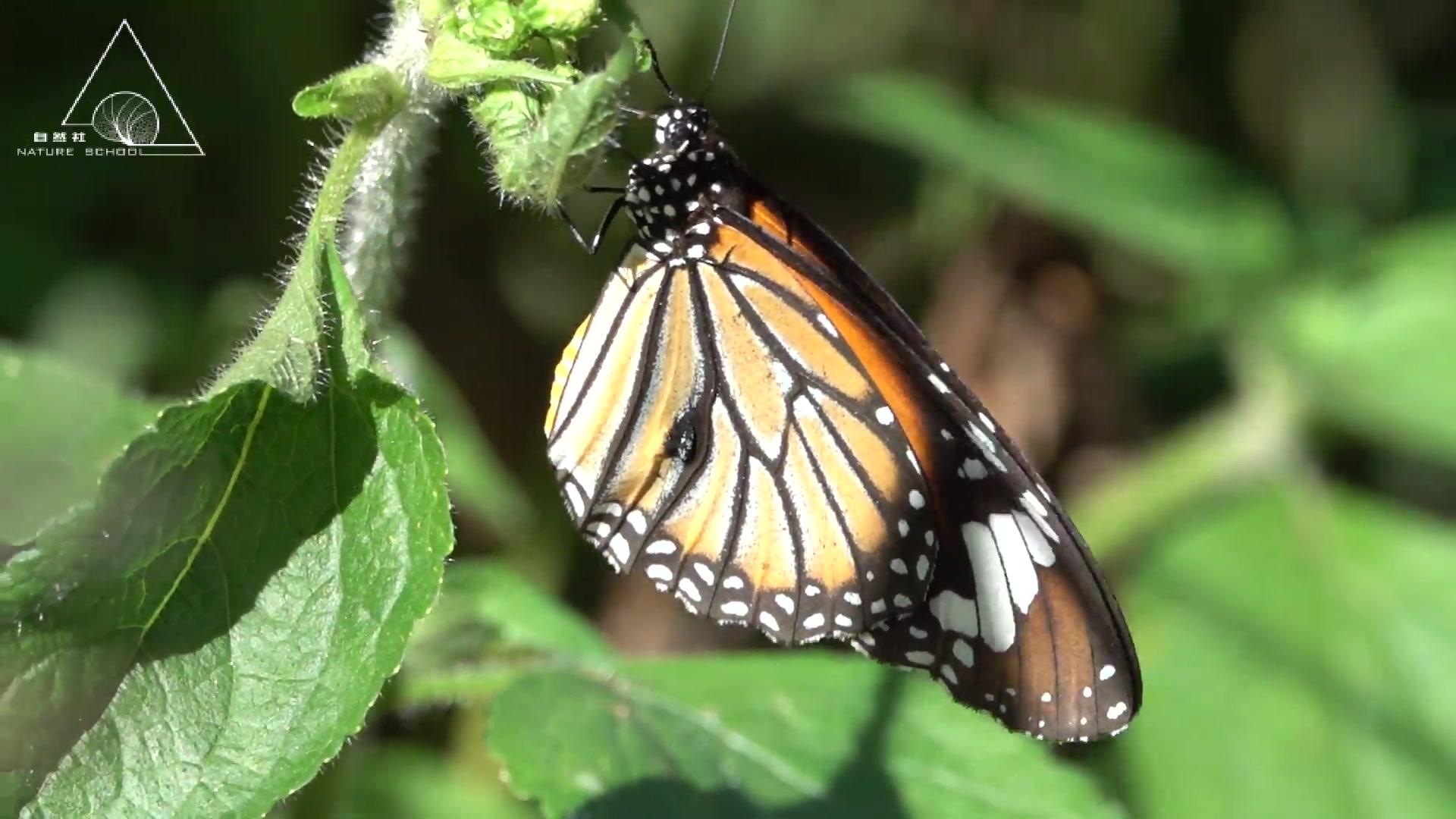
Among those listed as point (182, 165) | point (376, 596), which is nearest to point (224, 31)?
point (182, 165)

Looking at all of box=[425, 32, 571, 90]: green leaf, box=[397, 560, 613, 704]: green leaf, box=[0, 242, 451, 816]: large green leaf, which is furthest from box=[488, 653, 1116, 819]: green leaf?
box=[425, 32, 571, 90]: green leaf

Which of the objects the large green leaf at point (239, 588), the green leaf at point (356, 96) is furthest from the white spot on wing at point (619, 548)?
the green leaf at point (356, 96)

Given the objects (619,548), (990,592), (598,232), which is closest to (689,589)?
(619,548)

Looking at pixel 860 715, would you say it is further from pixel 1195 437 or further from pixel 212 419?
pixel 1195 437

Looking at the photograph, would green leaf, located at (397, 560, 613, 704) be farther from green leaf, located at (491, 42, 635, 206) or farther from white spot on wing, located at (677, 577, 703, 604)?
green leaf, located at (491, 42, 635, 206)

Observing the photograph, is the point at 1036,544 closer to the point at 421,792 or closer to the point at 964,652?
the point at 964,652
